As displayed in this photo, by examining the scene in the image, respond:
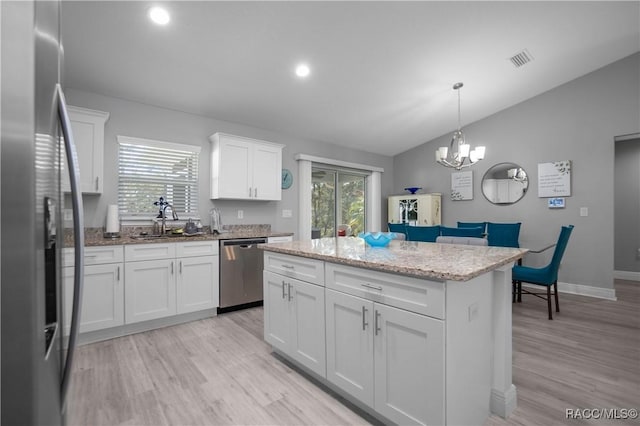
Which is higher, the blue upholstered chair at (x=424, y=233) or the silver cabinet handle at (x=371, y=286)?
the blue upholstered chair at (x=424, y=233)

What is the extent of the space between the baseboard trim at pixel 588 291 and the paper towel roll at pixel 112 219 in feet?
18.7

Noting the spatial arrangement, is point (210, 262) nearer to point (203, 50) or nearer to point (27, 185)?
point (203, 50)

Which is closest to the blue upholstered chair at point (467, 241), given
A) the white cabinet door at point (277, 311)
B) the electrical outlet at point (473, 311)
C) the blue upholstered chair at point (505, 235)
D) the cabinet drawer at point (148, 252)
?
the electrical outlet at point (473, 311)

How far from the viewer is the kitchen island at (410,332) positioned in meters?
1.32

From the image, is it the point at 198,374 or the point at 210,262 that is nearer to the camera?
the point at 198,374

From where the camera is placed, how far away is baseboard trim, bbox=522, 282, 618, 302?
13.2ft

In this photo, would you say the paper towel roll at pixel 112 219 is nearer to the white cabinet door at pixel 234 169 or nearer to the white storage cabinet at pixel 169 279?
the white storage cabinet at pixel 169 279

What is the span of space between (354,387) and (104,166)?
128 inches

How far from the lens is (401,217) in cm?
584

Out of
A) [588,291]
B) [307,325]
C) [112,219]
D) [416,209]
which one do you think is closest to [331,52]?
[307,325]

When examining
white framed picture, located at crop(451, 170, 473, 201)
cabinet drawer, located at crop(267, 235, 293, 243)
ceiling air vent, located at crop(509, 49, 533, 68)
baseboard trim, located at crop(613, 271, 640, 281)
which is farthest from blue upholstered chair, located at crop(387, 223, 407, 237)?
baseboard trim, located at crop(613, 271, 640, 281)

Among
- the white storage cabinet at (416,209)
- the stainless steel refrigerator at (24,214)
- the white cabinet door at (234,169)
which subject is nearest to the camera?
the stainless steel refrigerator at (24,214)

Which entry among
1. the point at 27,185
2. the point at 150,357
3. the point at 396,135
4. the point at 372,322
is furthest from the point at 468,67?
the point at 150,357

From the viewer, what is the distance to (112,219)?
303 centimetres
